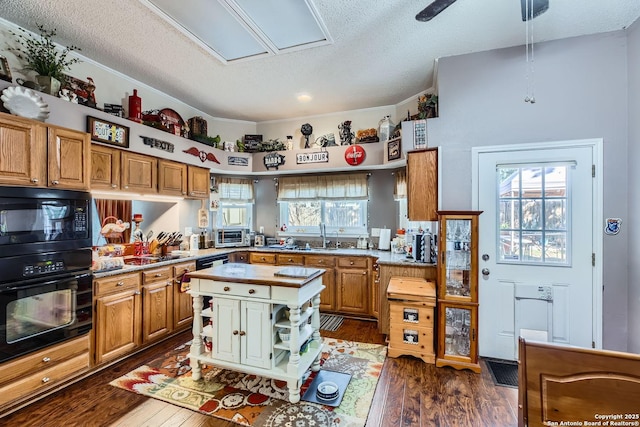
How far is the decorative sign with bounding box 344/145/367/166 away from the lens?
4090mm

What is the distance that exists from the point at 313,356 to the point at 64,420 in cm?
182

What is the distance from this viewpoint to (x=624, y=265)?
8.20 ft

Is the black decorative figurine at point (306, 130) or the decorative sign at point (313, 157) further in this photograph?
the black decorative figurine at point (306, 130)

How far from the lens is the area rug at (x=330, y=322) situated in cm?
365

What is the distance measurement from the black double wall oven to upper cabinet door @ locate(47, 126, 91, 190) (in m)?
0.09

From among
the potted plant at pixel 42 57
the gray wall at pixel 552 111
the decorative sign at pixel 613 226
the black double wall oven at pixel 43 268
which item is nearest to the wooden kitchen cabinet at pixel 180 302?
the black double wall oven at pixel 43 268

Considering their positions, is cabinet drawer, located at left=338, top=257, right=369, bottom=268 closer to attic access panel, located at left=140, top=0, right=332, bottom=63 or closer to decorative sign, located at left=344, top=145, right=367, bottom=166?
decorative sign, located at left=344, top=145, right=367, bottom=166

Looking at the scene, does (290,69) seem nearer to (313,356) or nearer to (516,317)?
(313,356)

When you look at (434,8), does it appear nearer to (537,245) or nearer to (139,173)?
(537,245)

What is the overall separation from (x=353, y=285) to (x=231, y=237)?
7.06ft

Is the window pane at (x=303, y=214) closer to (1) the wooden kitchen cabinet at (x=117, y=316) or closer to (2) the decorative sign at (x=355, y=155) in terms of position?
(2) the decorative sign at (x=355, y=155)

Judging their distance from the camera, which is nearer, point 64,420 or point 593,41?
point 64,420

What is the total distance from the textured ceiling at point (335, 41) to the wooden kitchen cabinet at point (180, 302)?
2309 mm

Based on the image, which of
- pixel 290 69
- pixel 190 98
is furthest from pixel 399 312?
pixel 190 98
